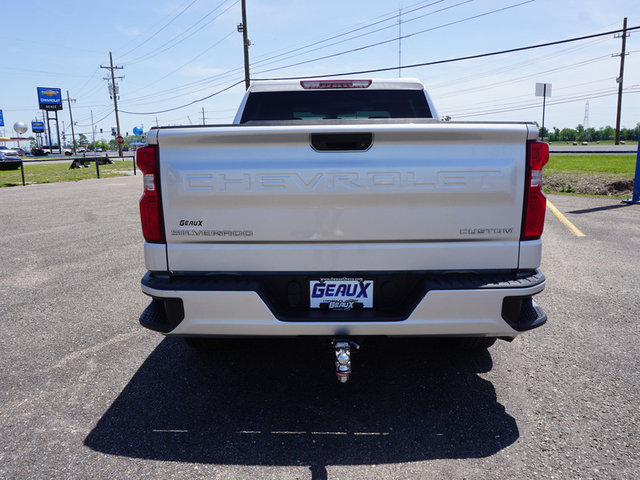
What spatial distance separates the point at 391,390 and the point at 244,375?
105cm

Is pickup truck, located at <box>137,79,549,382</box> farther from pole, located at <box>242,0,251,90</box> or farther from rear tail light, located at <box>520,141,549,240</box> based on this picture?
pole, located at <box>242,0,251,90</box>

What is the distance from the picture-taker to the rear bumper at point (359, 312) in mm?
2617

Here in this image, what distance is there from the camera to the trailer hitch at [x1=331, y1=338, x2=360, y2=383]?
2.61m

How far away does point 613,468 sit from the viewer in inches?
92.8

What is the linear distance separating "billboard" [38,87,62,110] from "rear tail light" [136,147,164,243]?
111895 mm

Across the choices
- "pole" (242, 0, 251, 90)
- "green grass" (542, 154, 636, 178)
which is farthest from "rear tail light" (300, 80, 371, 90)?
"pole" (242, 0, 251, 90)

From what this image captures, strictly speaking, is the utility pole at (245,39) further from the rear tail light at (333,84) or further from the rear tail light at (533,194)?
the rear tail light at (533,194)

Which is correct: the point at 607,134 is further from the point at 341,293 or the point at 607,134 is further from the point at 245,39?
the point at 341,293

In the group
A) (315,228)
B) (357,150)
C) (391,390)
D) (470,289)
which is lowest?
(391,390)

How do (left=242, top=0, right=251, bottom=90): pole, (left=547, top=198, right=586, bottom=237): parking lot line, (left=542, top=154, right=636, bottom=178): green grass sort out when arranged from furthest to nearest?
(left=242, top=0, right=251, bottom=90): pole
(left=542, top=154, right=636, bottom=178): green grass
(left=547, top=198, right=586, bottom=237): parking lot line

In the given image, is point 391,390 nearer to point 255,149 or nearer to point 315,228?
point 315,228

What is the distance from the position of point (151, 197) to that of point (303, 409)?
1563mm

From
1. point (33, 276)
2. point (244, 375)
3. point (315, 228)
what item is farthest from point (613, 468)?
point (33, 276)

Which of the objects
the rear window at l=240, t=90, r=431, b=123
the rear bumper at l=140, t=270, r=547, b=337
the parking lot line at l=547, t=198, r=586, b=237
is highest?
the rear window at l=240, t=90, r=431, b=123
